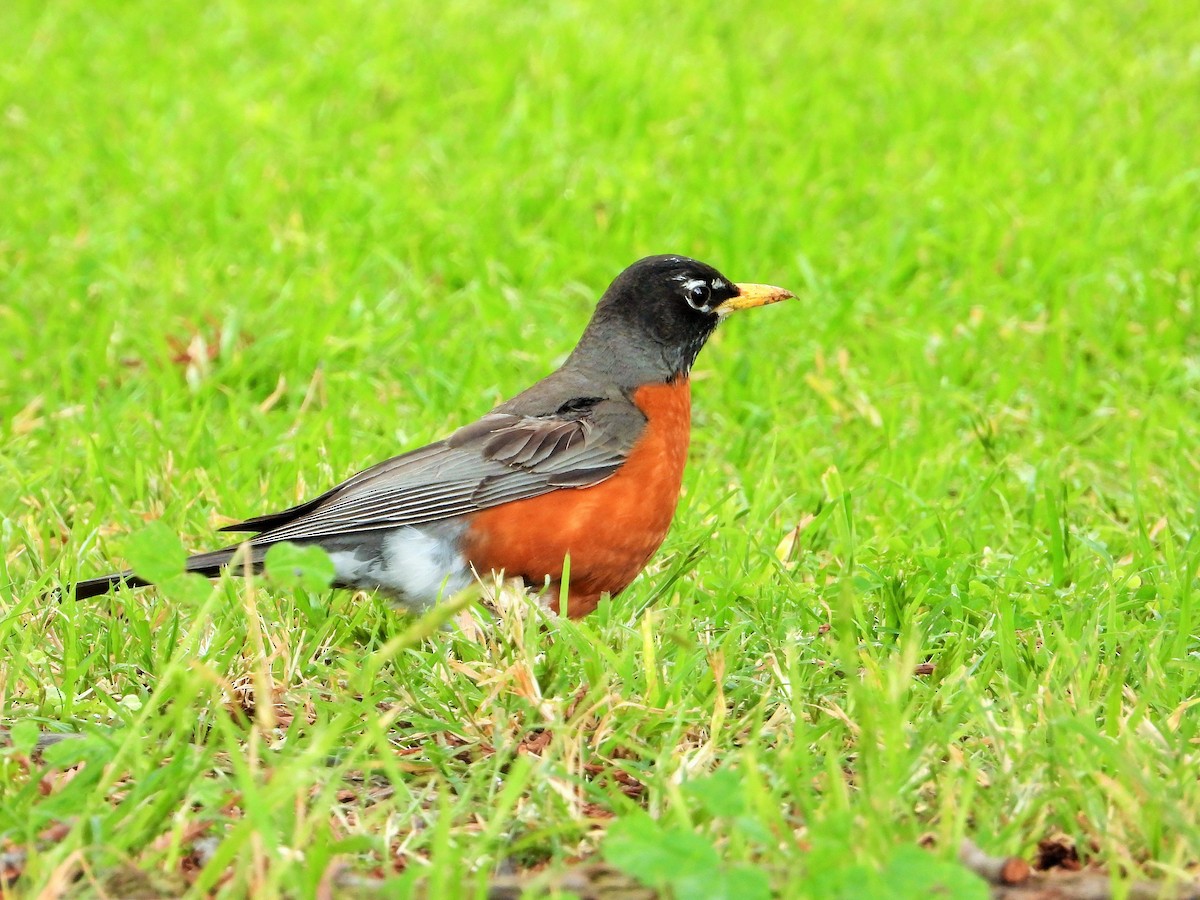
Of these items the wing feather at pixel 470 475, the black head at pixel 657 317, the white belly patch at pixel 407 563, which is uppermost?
the black head at pixel 657 317

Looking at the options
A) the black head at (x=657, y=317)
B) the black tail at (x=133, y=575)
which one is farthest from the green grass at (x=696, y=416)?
the black head at (x=657, y=317)

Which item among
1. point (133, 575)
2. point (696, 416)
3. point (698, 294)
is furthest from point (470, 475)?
point (696, 416)

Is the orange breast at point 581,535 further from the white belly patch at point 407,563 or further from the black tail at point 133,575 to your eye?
the black tail at point 133,575

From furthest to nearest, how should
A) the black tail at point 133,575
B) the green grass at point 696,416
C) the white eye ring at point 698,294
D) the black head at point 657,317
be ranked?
the white eye ring at point 698,294, the black head at point 657,317, the black tail at point 133,575, the green grass at point 696,416

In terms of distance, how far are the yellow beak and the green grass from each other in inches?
23.8

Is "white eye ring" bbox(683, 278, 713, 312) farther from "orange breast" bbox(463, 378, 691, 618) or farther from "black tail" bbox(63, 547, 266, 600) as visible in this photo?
"black tail" bbox(63, 547, 266, 600)

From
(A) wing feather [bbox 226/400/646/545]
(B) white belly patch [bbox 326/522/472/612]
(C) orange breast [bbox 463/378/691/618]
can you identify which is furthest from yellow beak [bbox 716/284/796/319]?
(B) white belly patch [bbox 326/522/472/612]

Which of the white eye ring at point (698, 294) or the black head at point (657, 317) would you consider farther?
the white eye ring at point (698, 294)

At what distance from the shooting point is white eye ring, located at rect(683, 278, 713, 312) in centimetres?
511

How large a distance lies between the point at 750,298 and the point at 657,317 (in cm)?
38

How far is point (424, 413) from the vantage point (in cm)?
603

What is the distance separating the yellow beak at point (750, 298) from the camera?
5195 millimetres

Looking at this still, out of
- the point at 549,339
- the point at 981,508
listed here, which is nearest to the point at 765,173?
the point at 549,339

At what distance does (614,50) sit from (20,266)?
14.6ft
